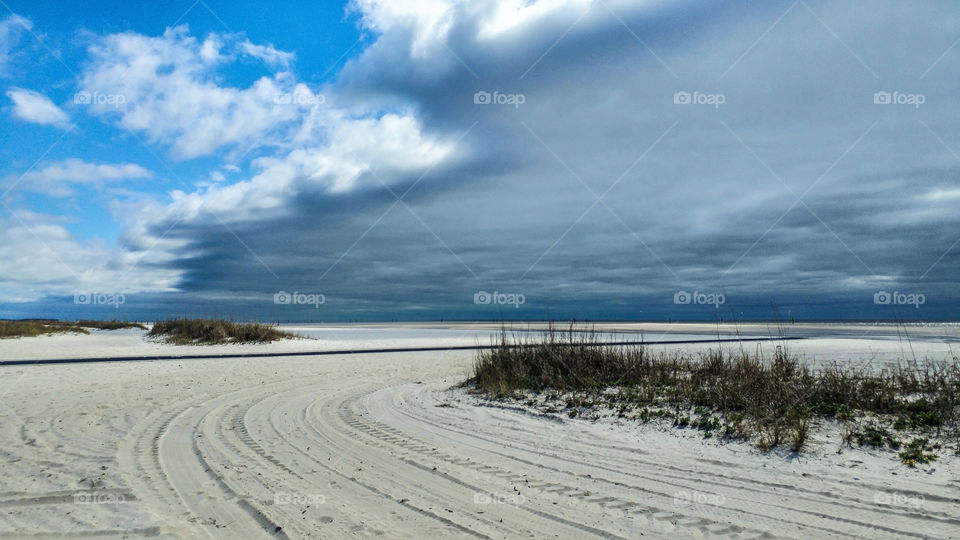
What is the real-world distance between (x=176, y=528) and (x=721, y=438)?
20.8 feet

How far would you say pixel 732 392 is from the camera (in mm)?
8625

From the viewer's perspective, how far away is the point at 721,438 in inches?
284

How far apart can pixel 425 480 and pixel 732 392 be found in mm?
5425

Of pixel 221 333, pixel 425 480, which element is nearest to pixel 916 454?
pixel 425 480

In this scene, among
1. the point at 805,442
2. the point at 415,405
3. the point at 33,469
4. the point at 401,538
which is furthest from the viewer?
the point at 415,405

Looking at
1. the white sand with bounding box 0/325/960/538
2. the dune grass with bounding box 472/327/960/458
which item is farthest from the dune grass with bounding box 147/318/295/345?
the dune grass with bounding box 472/327/960/458

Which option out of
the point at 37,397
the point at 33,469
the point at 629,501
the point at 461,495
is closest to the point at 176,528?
the point at 461,495

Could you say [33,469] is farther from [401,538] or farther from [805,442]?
A: [805,442]

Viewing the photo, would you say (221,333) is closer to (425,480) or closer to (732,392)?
(425,480)

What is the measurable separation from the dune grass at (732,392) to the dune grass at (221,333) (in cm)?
2435

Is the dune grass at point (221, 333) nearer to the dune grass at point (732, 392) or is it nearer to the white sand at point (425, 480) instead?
the white sand at point (425, 480)

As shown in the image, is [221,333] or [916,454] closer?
[916,454]

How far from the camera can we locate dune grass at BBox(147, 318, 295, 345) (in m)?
32.8

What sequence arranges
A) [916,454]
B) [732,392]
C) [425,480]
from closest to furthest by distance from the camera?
1. [425,480]
2. [916,454]
3. [732,392]
